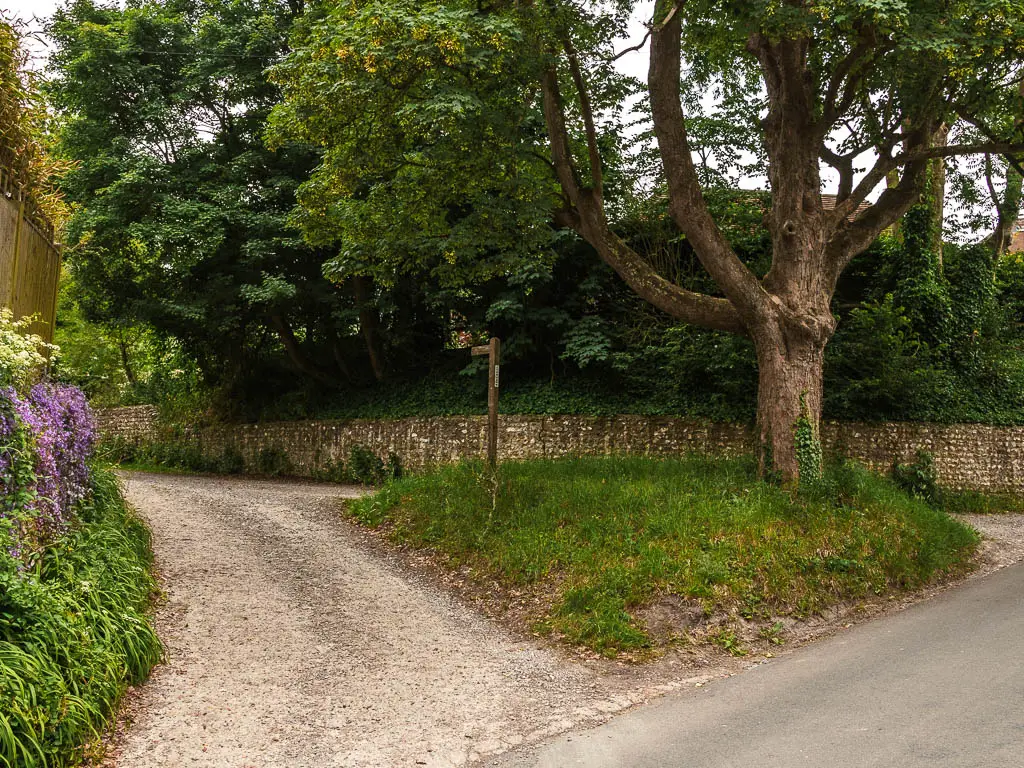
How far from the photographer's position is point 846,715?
5258 mm

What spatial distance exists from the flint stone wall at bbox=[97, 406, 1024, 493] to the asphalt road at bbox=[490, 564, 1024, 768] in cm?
857

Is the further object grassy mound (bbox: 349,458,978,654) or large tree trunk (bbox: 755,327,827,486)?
large tree trunk (bbox: 755,327,827,486)

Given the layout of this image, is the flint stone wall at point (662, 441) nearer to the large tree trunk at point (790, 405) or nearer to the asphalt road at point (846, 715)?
the large tree trunk at point (790, 405)

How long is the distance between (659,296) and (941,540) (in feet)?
15.3

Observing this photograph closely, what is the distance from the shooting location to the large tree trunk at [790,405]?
10.0m

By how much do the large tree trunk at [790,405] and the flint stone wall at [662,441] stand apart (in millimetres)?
4817

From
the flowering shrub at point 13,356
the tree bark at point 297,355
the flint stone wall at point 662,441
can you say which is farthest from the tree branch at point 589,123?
the tree bark at point 297,355

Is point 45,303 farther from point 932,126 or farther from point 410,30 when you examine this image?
point 932,126

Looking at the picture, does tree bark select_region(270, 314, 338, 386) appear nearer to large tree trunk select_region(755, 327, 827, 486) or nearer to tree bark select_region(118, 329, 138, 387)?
tree bark select_region(118, 329, 138, 387)

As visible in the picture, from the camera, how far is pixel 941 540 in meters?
9.67

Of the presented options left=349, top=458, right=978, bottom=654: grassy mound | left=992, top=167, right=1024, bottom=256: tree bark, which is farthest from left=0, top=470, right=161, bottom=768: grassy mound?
left=992, top=167, right=1024, bottom=256: tree bark

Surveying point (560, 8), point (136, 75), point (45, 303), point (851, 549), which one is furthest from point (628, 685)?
point (136, 75)

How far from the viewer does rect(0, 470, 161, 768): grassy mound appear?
4156 mm

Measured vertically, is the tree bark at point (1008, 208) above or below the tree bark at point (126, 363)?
above
